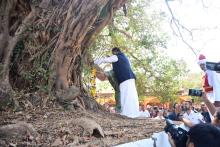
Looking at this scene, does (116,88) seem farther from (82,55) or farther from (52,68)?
(52,68)

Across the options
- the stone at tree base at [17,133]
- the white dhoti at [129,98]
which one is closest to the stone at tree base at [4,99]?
the stone at tree base at [17,133]

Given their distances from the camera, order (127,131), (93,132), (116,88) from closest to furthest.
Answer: (93,132) → (127,131) → (116,88)

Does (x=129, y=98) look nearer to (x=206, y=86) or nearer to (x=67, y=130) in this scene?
(x=206, y=86)

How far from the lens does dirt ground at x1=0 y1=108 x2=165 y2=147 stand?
13.9 ft

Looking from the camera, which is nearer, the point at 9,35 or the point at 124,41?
the point at 9,35

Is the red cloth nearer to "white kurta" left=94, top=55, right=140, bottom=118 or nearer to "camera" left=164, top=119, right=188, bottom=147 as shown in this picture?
"camera" left=164, top=119, right=188, bottom=147

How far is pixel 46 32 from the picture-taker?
6.29 meters

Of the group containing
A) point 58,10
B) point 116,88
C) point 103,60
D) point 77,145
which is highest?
point 58,10

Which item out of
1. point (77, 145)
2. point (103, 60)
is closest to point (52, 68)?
point (103, 60)

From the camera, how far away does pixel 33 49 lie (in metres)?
6.19

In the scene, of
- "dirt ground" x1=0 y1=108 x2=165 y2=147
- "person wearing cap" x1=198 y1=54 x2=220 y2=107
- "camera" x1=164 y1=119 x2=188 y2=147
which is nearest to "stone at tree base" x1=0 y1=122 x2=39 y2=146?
"dirt ground" x1=0 y1=108 x2=165 y2=147

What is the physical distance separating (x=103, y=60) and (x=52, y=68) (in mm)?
1343

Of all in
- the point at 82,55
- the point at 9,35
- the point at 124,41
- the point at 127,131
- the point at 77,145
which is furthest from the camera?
the point at 124,41

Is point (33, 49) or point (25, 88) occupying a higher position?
point (33, 49)
